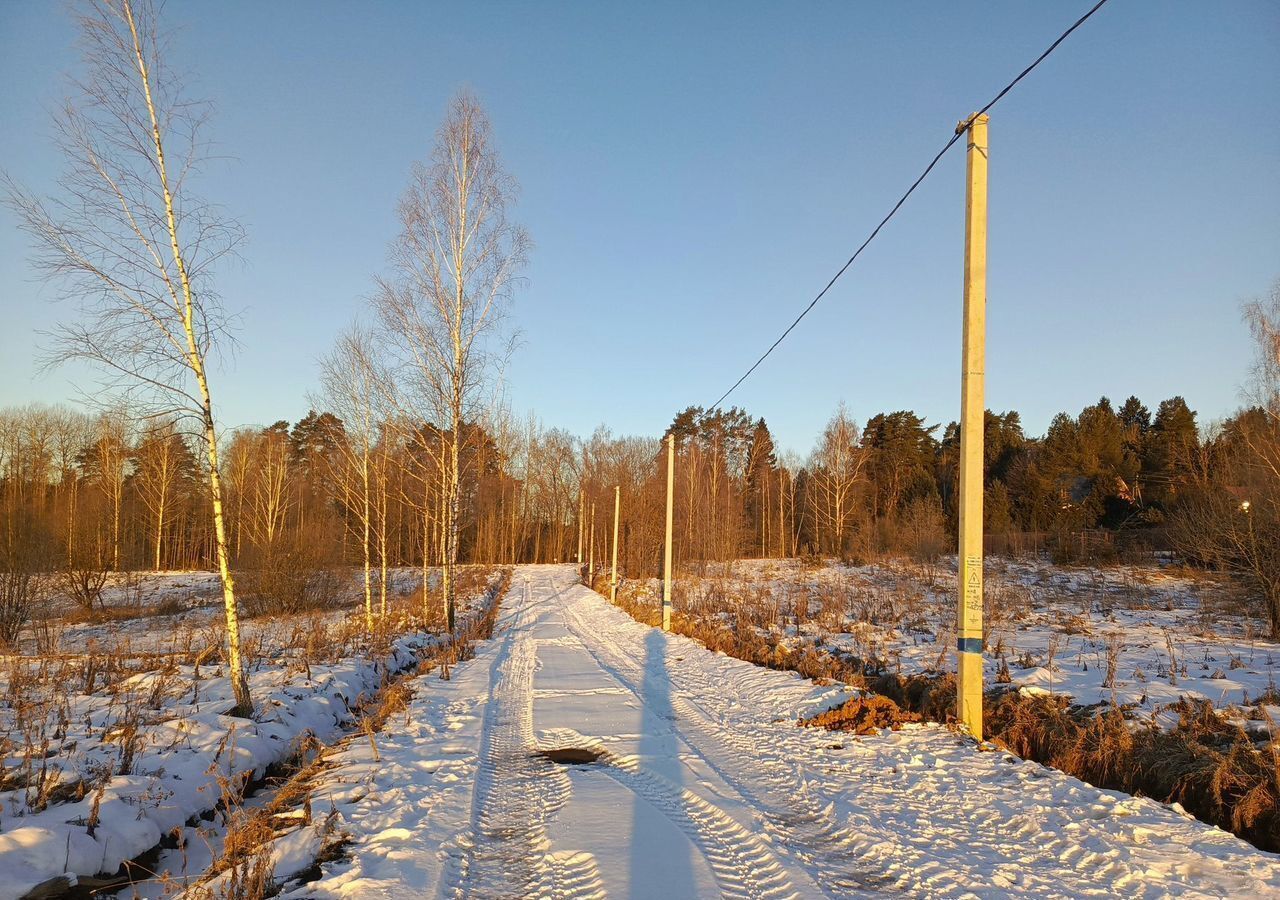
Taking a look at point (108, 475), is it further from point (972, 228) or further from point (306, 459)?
point (972, 228)

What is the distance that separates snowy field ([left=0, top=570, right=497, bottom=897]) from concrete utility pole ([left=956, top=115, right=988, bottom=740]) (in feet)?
23.7

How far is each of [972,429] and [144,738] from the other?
9434 millimetres

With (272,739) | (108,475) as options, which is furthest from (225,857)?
(108,475)

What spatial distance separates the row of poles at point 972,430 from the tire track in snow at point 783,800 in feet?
7.27

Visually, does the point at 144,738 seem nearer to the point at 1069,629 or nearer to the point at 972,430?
the point at 972,430

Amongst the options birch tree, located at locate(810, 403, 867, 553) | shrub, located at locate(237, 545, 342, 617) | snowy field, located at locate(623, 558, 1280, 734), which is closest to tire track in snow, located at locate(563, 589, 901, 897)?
snowy field, located at locate(623, 558, 1280, 734)

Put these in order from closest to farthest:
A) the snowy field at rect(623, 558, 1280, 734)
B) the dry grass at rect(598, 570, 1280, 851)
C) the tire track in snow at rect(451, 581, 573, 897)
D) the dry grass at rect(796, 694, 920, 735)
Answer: the tire track in snow at rect(451, 581, 573, 897), the dry grass at rect(598, 570, 1280, 851), the dry grass at rect(796, 694, 920, 735), the snowy field at rect(623, 558, 1280, 734)

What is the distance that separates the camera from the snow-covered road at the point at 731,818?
14.2 feet

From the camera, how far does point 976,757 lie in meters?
6.85

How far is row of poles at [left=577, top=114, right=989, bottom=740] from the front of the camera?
746cm

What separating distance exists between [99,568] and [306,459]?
3282 centimetres

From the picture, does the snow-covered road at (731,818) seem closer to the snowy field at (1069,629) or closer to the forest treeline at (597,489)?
the snowy field at (1069,629)

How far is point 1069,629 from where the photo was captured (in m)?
14.5

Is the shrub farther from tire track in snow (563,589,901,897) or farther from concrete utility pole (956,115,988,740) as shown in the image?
concrete utility pole (956,115,988,740)
